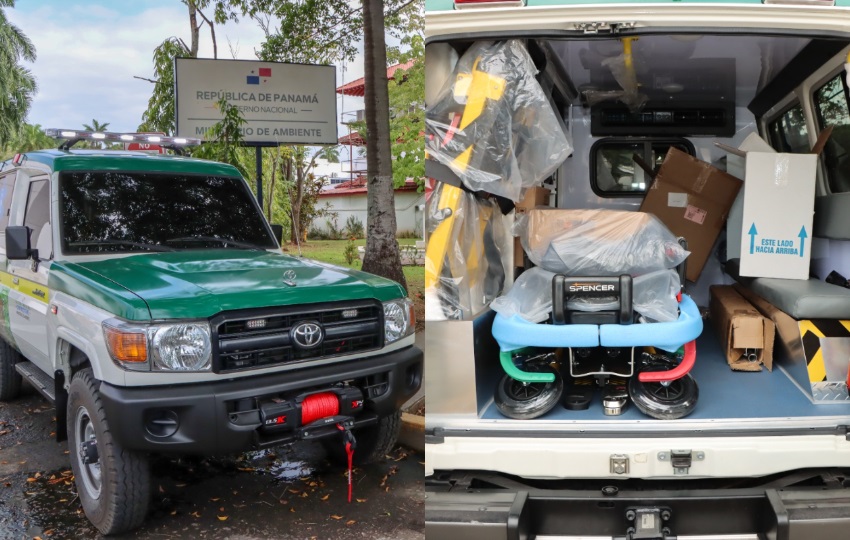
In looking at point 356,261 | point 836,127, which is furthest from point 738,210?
point 356,261

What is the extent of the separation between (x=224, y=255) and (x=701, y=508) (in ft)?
10.1

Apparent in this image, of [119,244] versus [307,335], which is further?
[119,244]

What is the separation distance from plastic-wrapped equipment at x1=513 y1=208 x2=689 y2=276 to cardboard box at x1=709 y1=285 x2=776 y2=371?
21.0 inches

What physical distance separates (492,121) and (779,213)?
2.23 meters

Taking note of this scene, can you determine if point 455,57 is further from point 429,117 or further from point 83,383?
point 83,383

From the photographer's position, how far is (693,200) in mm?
5551

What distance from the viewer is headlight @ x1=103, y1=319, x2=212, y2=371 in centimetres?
351

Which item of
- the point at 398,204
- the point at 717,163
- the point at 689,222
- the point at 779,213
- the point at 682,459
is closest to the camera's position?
the point at 682,459

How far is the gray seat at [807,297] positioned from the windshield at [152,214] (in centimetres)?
325

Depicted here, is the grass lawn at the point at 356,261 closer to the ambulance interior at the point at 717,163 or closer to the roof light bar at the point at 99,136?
the roof light bar at the point at 99,136

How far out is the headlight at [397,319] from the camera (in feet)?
14.0

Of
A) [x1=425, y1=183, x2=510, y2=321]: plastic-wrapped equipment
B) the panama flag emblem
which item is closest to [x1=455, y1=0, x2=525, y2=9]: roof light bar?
[x1=425, y1=183, x2=510, y2=321]: plastic-wrapped equipment

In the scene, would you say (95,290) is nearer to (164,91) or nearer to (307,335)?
(307,335)

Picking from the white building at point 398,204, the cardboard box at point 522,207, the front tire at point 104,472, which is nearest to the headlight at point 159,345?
the front tire at point 104,472
